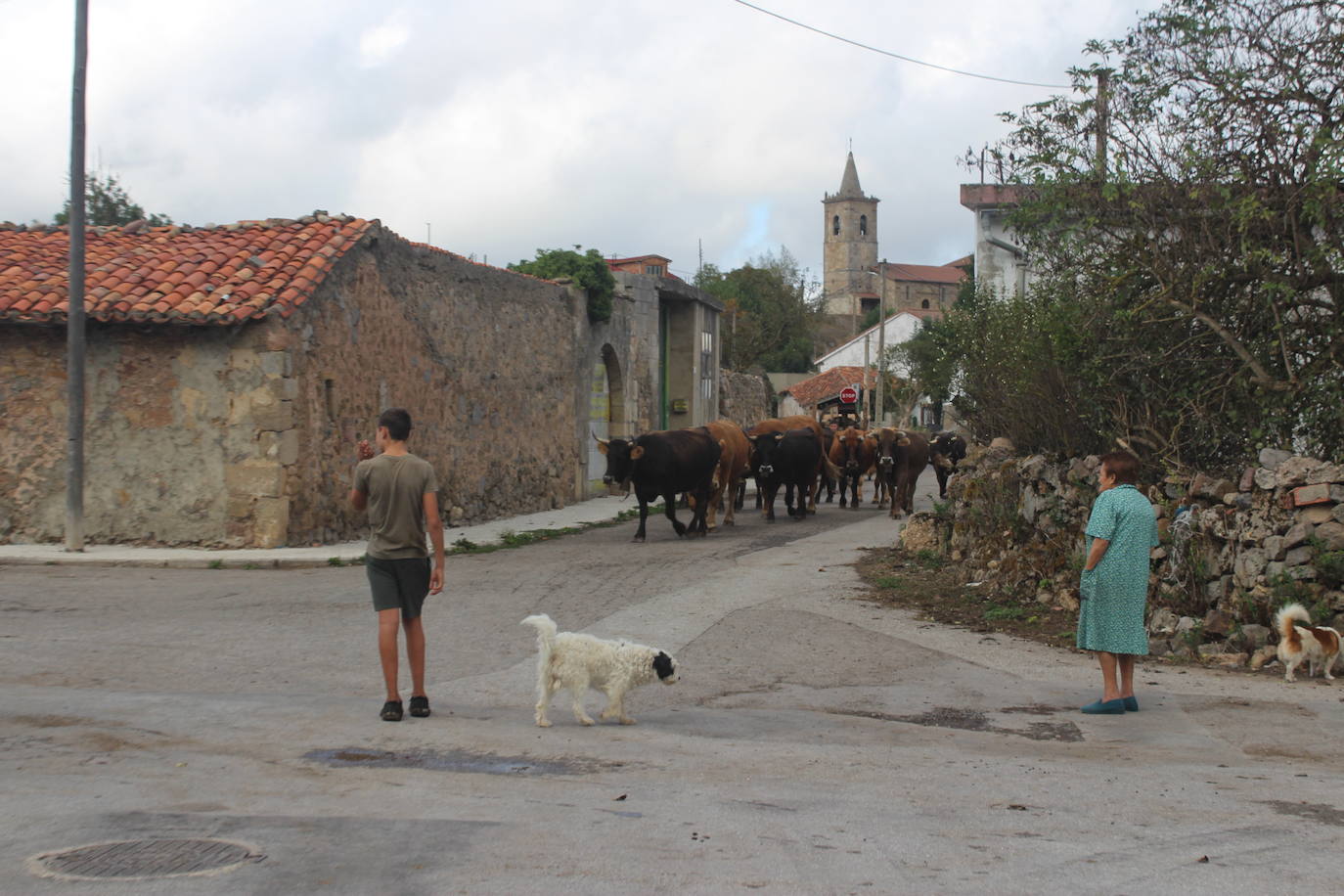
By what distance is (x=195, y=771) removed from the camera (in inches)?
238

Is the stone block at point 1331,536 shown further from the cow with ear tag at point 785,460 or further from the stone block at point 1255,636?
the cow with ear tag at point 785,460

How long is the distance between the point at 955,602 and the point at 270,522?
848 cm

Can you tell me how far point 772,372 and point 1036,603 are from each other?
74.8m

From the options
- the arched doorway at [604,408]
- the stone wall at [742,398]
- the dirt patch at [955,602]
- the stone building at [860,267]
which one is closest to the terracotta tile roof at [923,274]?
the stone building at [860,267]

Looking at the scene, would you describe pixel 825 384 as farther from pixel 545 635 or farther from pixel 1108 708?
pixel 545 635

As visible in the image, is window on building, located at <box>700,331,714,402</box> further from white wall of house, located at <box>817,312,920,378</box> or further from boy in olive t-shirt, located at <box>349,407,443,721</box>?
white wall of house, located at <box>817,312,920,378</box>

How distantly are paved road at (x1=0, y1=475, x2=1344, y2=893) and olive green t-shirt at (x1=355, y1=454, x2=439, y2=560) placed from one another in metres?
1.01

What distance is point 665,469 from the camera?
18.5m

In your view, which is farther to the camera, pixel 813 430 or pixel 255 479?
pixel 813 430

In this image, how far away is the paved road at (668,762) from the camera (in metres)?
4.73

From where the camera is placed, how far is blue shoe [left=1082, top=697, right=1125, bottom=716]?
25.8 feet

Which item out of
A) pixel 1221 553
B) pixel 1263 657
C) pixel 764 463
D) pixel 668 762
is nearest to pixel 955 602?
pixel 1221 553

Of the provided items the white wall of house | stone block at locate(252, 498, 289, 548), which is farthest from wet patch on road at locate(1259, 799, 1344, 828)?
the white wall of house

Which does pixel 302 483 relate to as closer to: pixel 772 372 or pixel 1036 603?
pixel 1036 603
